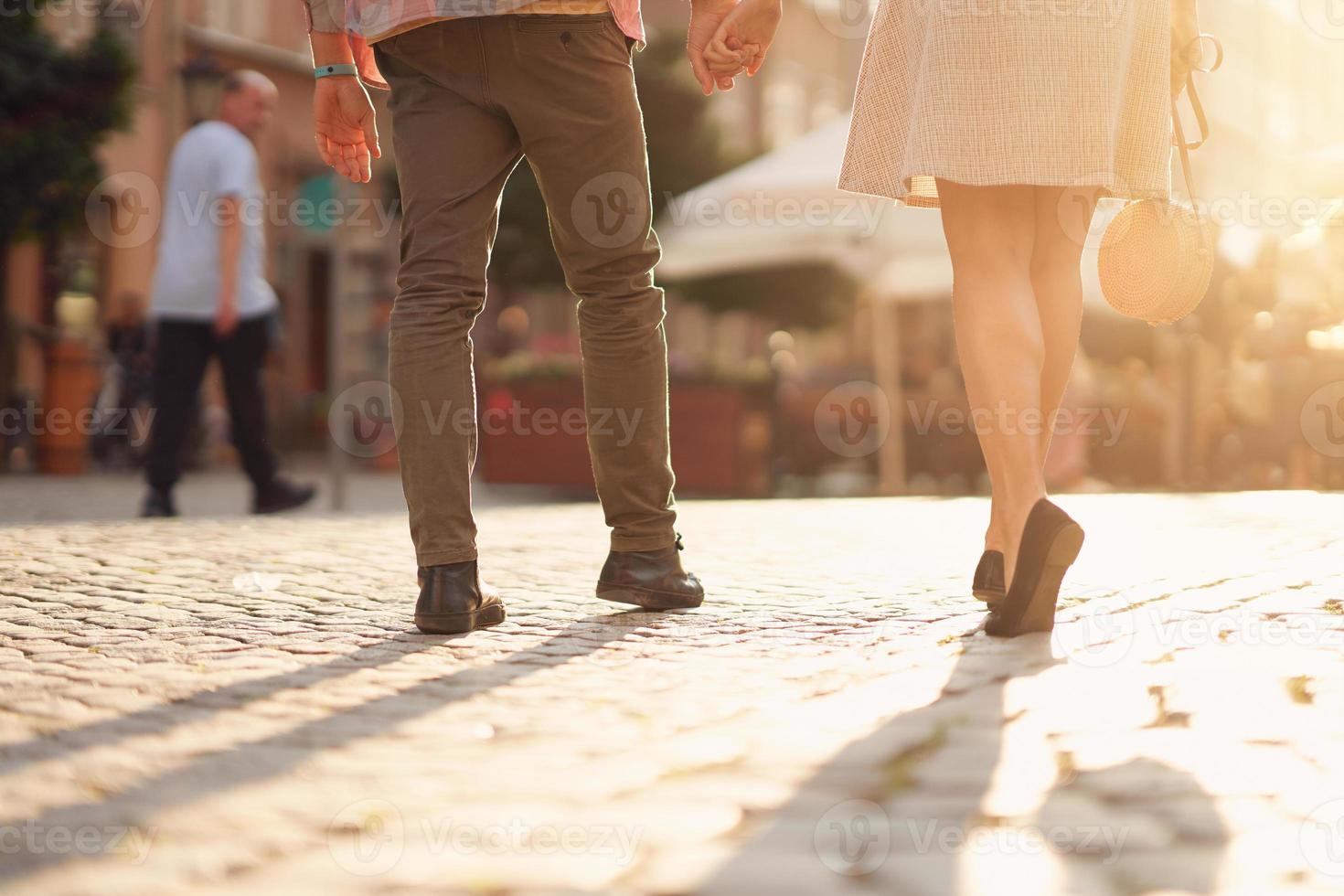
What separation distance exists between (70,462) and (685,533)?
9550 mm

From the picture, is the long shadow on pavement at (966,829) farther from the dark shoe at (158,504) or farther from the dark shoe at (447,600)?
the dark shoe at (158,504)

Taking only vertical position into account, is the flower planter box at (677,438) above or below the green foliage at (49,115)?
below

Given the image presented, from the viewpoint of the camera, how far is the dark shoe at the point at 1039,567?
274 cm

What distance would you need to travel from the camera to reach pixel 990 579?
3.06 metres

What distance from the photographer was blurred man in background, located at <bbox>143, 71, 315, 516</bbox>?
21.4ft

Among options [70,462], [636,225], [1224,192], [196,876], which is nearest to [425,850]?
[196,876]

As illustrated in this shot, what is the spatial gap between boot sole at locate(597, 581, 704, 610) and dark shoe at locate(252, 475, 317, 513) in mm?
3691

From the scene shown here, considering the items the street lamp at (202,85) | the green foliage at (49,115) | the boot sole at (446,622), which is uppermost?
the green foliage at (49,115)

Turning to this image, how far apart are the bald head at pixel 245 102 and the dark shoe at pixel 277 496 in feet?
4.95

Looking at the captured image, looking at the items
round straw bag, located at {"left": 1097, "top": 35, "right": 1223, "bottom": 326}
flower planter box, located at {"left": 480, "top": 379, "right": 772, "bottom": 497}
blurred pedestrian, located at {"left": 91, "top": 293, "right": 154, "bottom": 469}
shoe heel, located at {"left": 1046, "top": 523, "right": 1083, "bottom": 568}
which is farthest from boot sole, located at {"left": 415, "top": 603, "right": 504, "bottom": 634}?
blurred pedestrian, located at {"left": 91, "top": 293, "right": 154, "bottom": 469}

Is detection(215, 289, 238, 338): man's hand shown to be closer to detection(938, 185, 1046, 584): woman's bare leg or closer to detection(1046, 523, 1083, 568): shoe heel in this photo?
detection(938, 185, 1046, 584): woman's bare leg

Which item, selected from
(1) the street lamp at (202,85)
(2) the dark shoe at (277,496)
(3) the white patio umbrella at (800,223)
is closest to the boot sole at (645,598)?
(2) the dark shoe at (277,496)

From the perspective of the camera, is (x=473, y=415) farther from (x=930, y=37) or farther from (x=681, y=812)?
(x=681, y=812)

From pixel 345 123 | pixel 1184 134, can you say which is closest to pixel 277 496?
pixel 345 123
